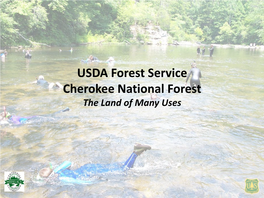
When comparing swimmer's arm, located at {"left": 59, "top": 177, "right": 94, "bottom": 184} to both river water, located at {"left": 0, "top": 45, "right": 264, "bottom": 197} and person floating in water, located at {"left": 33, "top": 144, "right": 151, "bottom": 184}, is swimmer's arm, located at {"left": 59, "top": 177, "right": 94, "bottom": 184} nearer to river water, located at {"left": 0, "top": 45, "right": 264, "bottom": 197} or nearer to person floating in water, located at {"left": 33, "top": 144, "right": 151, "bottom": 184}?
person floating in water, located at {"left": 33, "top": 144, "right": 151, "bottom": 184}

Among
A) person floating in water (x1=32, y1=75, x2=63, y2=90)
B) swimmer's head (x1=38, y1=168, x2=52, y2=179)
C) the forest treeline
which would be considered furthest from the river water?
the forest treeline

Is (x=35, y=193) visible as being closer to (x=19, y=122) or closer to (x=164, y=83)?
(x=19, y=122)

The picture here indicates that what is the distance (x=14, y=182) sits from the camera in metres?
5.00

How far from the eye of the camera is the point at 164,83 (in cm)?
1536

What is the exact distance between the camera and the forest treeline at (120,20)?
37.0 m

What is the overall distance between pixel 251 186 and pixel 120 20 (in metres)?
67.3

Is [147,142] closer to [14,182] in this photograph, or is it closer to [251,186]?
[251,186]

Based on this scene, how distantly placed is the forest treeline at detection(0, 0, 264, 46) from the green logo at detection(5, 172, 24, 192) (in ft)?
98.6

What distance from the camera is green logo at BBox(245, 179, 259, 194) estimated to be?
190 inches

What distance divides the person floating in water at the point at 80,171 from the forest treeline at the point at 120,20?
99.7 feet

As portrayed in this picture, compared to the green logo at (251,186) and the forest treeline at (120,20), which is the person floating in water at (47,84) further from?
A: the forest treeline at (120,20)

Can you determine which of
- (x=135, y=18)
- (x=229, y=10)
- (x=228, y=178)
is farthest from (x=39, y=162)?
(x=229, y=10)

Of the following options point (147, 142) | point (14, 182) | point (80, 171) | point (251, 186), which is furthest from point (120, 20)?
point (251, 186)

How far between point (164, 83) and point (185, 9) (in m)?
100
